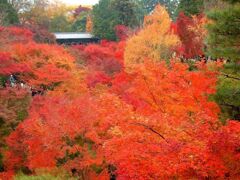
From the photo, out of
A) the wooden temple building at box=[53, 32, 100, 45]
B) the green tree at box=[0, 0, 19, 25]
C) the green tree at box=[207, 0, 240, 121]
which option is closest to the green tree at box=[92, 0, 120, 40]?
the wooden temple building at box=[53, 32, 100, 45]

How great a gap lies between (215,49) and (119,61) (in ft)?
78.2

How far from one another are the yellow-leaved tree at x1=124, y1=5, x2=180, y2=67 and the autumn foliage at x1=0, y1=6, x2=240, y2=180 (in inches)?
3.4

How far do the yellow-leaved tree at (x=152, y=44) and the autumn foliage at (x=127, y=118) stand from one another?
0.28 feet

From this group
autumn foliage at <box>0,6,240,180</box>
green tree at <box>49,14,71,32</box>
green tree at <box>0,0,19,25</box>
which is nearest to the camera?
autumn foliage at <box>0,6,240,180</box>

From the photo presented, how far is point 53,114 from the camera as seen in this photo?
17781 mm

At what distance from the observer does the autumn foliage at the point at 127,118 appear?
413 inches

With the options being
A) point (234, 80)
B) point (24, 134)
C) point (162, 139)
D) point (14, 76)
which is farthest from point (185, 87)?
point (14, 76)

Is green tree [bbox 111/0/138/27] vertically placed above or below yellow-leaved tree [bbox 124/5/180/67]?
above

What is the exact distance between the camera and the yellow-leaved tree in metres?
32.7

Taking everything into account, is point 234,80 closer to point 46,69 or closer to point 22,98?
point 22,98

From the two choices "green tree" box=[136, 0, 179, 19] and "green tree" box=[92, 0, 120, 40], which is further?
"green tree" box=[136, 0, 179, 19]

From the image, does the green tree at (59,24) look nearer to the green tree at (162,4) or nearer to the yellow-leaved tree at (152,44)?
the green tree at (162,4)

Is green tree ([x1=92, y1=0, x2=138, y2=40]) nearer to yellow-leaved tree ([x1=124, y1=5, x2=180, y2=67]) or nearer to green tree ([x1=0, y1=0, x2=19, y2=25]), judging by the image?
green tree ([x1=0, y1=0, x2=19, y2=25])

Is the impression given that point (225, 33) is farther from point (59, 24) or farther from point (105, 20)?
point (59, 24)
